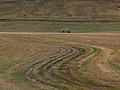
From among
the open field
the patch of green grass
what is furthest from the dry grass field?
the patch of green grass

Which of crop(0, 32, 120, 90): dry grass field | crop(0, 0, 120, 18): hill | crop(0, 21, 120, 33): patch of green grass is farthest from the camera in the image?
crop(0, 0, 120, 18): hill

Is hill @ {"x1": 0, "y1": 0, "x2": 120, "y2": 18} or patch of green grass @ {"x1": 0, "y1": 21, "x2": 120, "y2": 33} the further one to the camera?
hill @ {"x1": 0, "y1": 0, "x2": 120, "y2": 18}

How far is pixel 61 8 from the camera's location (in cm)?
14012

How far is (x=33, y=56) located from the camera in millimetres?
36812

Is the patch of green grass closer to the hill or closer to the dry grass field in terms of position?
the hill

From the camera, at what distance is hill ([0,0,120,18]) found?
426ft

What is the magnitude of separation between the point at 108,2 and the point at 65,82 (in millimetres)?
135308

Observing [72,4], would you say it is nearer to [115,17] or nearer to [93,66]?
[115,17]

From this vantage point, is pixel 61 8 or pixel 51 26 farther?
pixel 61 8

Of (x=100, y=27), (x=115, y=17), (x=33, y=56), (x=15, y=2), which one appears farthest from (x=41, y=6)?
(x=33, y=56)

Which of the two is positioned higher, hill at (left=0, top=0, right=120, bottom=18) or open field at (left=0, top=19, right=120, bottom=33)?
hill at (left=0, top=0, right=120, bottom=18)

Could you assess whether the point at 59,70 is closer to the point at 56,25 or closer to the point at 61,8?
the point at 56,25

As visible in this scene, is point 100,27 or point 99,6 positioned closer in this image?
point 100,27

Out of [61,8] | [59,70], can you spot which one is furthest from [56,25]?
[59,70]
